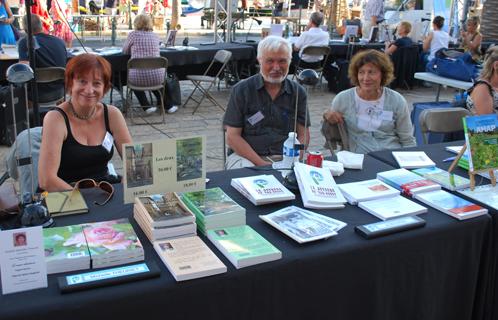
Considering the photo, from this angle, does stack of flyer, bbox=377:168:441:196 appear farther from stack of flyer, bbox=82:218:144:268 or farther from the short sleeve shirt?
stack of flyer, bbox=82:218:144:268

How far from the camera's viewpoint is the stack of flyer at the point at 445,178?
2021 millimetres

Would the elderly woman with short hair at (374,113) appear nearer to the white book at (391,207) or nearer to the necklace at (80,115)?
the white book at (391,207)

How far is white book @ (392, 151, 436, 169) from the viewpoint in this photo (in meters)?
2.27

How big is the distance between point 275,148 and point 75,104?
1151mm

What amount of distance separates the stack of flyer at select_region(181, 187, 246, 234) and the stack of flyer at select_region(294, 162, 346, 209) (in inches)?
11.8

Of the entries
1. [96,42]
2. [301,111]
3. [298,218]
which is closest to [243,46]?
[301,111]

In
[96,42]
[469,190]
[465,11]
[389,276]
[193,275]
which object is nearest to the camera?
[193,275]

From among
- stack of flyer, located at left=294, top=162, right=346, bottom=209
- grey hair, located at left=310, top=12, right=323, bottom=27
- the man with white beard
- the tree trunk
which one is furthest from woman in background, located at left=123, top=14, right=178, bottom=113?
the tree trunk

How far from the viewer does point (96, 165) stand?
2350 millimetres

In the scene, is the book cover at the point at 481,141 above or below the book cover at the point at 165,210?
above

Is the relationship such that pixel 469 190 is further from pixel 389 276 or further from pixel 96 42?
pixel 96 42

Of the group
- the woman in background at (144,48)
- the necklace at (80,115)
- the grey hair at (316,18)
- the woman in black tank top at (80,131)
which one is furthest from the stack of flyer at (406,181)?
the grey hair at (316,18)

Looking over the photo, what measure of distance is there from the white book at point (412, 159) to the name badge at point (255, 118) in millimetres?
776

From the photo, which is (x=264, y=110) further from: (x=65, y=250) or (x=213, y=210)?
(x=65, y=250)
